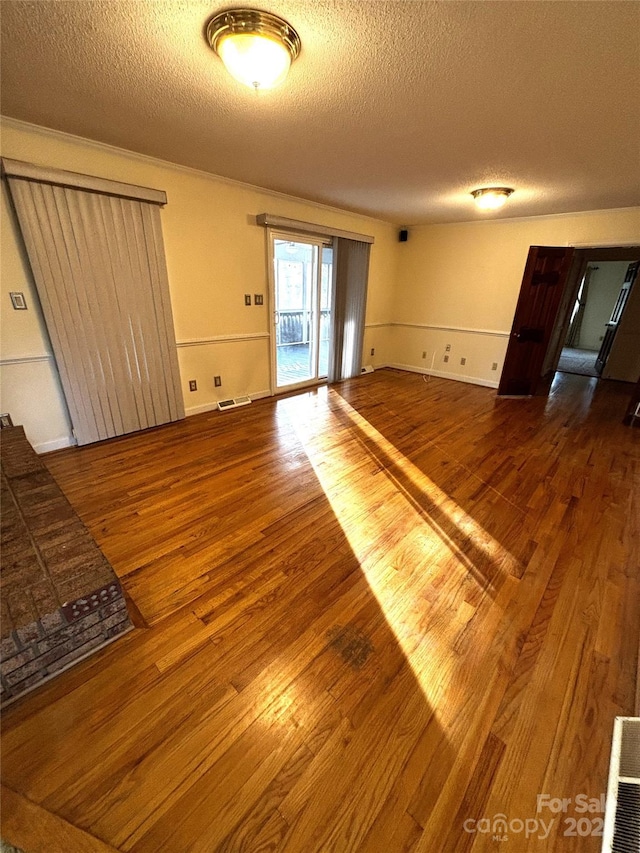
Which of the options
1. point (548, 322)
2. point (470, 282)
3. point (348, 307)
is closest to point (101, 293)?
point (348, 307)

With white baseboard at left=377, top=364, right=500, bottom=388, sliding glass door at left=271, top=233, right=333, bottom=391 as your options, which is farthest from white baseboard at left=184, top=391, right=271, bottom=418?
white baseboard at left=377, top=364, right=500, bottom=388

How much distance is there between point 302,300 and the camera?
570 cm

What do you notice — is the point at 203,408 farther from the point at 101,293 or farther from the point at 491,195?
the point at 491,195

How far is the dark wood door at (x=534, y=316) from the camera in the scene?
14.1 ft

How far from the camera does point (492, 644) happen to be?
142 centimetres

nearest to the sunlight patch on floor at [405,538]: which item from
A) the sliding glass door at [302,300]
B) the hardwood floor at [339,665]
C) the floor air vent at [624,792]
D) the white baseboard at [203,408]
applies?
the hardwood floor at [339,665]

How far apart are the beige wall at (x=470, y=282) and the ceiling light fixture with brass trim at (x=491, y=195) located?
4.47 ft

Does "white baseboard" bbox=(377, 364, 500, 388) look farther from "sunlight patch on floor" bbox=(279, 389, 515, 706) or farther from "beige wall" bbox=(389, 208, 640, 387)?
"sunlight patch on floor" bbox=(279, 389, 515, 706)

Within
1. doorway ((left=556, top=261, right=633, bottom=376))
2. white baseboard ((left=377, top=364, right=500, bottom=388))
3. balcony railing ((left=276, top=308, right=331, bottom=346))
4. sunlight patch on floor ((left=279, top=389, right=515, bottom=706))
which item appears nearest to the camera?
sunlight patch on floor ((left=279, top=389, right=515, bottom=706))

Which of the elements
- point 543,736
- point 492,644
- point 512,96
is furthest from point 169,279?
point 543,736

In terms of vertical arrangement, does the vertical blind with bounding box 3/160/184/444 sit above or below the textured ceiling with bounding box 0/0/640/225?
below

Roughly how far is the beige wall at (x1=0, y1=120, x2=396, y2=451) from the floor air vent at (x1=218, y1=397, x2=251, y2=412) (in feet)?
0.29

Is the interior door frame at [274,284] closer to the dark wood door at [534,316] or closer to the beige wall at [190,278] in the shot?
the beige wall at [190,278]

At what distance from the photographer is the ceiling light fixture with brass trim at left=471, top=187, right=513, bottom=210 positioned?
329 centimetres
